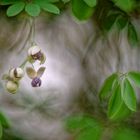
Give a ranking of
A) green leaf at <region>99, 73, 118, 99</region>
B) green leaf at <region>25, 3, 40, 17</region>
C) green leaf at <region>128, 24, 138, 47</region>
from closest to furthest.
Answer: green leaf at <region>25, 3, 40, 17</region> < green leaf at <region>99, 73, 118, 99</region> < green leaf at <region>128, 24, 138, 47</region>

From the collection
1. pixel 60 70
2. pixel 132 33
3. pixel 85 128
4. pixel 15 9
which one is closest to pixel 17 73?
pixel 15 9

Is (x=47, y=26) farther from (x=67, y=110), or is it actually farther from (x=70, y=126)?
(x=70, y=126)

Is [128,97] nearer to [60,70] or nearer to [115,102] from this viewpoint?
[115,102]

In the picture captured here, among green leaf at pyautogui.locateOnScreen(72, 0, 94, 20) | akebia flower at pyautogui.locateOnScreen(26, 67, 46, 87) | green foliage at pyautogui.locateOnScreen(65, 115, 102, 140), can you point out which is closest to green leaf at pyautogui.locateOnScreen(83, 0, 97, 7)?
green leaf at pyautogui.locateOnScreen(72, 0, 94, 20)

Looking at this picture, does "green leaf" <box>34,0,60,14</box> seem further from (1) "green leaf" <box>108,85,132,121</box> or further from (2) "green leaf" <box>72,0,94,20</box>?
(1) "green leaf" <box>108,85,132,121</box>

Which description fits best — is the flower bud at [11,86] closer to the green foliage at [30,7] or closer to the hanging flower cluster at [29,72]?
the hanging flower cluster at [29,72]

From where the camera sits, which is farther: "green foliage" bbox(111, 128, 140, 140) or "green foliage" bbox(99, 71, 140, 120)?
"green foliage" bbox(111, 128, 140, 140)

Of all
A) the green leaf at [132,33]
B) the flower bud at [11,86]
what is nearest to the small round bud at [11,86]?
the flower bud at [11,86]
